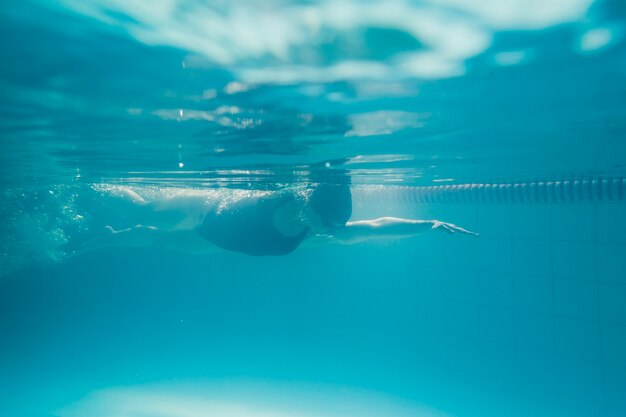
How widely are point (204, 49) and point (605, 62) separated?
5.38m

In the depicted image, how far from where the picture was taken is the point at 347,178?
15.3m

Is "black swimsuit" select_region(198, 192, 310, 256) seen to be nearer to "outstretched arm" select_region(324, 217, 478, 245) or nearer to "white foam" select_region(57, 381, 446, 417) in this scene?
"outstretched arm" select_region(324, 217, 478, 245)

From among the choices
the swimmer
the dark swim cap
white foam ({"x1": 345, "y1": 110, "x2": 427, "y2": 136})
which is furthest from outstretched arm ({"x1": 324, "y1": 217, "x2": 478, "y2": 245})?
white foam ({"x1": 345, "y1": 110, "x2": 427, "y2": 136})

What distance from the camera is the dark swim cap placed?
36.4 ft

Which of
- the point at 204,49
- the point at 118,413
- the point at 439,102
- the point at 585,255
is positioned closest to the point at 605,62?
the point at 439,102

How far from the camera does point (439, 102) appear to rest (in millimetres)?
6875

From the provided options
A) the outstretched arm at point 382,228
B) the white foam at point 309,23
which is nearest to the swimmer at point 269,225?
the outstretched arm at point 382,228

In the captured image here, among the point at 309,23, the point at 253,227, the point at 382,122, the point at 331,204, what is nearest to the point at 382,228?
the point at 331,204

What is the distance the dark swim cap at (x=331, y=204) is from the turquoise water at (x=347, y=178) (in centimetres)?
19

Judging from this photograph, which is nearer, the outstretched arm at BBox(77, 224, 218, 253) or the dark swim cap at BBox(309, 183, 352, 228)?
the dark swim cap at BBox(309, 183, 352, 228)

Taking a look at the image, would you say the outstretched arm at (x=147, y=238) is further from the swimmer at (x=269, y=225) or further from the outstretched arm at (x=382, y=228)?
the outstretched arm at (x=382, y=228)

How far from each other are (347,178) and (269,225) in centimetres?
523

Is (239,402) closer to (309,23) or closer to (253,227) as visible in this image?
(253,227)

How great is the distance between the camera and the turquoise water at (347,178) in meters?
4.55
